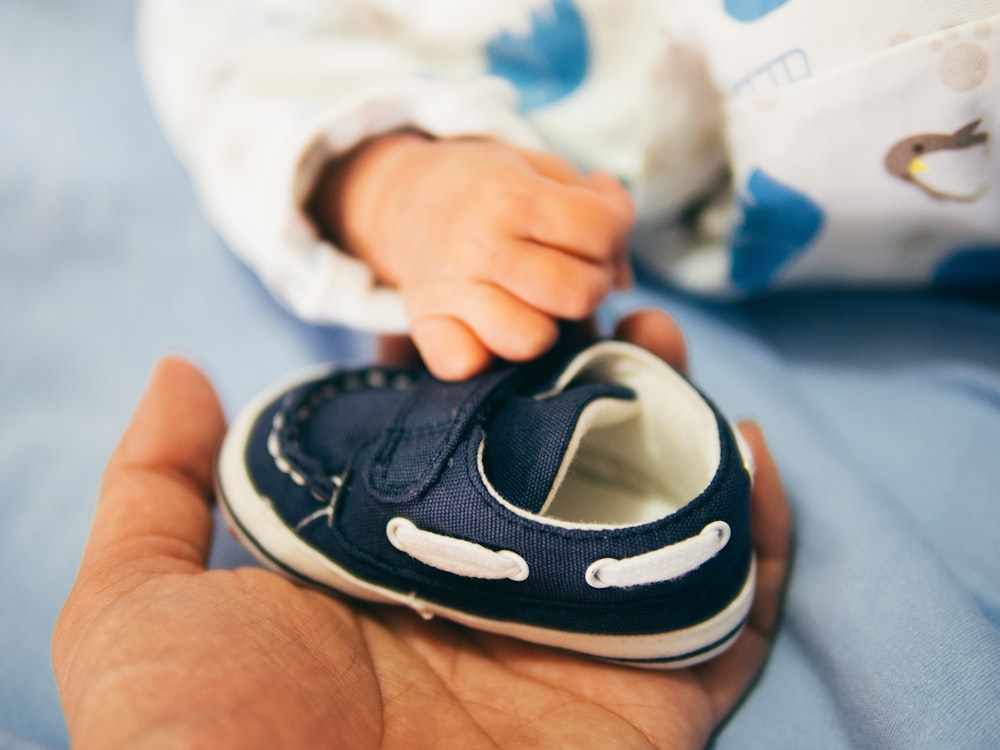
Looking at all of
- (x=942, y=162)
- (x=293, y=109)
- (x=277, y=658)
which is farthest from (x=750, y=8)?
(x=277, y=658)

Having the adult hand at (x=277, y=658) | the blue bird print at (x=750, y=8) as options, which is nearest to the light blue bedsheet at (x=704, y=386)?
the adult hand at (x=277, y=658)

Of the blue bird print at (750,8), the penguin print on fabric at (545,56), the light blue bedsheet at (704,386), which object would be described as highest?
the blue bird print at (750,8)

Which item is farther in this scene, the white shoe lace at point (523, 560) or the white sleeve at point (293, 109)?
the white sleeve at point (293, 109)

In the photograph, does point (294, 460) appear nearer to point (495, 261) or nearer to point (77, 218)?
point (495, 261)

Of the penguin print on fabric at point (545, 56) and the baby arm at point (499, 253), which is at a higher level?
the penguin print on fabric at point (545, 56)

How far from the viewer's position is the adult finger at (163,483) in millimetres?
480

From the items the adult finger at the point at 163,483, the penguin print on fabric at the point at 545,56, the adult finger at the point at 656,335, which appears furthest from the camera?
the penguin print on fabric at the point at 545,56

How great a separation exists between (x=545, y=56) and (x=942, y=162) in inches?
16.3

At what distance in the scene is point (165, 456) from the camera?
1.81 ft

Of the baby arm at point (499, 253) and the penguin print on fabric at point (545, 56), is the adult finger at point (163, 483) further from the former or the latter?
the penguin print on fabric at point (545, 56)

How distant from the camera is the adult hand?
1.19 feet

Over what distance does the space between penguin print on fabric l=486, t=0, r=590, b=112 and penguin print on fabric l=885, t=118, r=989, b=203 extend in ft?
1.14

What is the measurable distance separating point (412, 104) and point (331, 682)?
1.73 ft

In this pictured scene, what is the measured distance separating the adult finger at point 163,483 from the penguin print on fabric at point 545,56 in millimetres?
481
